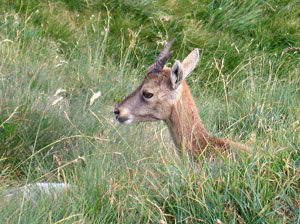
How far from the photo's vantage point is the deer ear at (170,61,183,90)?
525 centimetres

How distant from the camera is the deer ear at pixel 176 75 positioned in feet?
17.2

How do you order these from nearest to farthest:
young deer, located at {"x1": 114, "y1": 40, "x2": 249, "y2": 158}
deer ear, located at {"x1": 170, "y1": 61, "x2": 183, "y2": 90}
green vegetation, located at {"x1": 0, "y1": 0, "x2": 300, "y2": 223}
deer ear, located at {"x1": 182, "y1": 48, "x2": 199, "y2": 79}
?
green vegetation, located at {"x1": 0, "y1": 0, "x2": 300, "y2": 223} < deer ear, located at {"x1": 170, "y1": 61, "x2": 183, "y2": 90} < young deer, located at {"x1": 114, "y1": 40, "x2": 249, "y2": 158} < deer ear, located at {"x1": 182, "y1": 48, "x2": 199, "y2": 79}

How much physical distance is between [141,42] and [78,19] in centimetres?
100

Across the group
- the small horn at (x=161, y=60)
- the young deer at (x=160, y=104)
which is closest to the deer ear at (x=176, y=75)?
the young deer at (x=160, y=104)

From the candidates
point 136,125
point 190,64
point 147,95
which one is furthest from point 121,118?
point 190,64

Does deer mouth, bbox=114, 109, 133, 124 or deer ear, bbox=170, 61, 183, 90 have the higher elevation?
deer ear, bbox=170, 61, 183, 90

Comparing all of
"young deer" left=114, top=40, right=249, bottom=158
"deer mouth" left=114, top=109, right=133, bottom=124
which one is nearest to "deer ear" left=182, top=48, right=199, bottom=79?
"young deer" left=114, top=40, right=249, bottom=158

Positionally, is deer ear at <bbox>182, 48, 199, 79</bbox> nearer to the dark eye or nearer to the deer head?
the deer head

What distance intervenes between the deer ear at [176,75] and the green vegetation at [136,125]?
42cm

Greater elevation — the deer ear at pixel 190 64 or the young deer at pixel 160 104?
the deer ear at pixel 190 64

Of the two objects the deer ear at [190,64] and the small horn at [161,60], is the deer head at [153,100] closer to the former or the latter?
the small horn at [161,60]

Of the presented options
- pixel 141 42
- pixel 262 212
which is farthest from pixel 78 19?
pixel 262 212

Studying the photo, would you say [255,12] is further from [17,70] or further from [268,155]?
[268,155]

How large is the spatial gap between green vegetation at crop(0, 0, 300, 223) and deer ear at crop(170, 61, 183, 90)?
42cm
